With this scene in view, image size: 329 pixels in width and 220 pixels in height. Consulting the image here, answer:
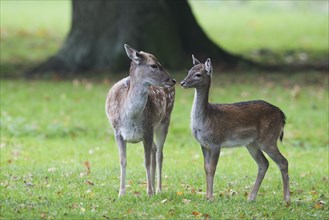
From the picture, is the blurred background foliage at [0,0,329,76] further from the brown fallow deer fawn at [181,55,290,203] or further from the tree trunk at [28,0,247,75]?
the brown fallow deer fawn at [181,55,290,203]

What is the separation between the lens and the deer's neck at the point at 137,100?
9891 millimetres

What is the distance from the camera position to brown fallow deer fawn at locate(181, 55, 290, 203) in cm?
987

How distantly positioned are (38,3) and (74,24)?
18.4 m

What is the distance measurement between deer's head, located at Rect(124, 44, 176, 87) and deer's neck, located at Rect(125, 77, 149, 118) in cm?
6

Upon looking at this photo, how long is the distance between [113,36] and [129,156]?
7318 mm

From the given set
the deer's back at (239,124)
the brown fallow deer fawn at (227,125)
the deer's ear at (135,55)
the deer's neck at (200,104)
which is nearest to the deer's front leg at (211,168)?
the brown fallow deer fawn at (227,125)

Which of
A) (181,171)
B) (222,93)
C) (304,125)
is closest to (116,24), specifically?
(222,93)

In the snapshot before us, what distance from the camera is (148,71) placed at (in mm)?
9828

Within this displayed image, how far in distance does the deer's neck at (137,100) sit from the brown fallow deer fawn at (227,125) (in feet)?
1.75

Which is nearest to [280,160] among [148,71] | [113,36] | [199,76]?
[199,76]

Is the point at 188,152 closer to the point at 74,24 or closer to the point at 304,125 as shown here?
the point at 304,125

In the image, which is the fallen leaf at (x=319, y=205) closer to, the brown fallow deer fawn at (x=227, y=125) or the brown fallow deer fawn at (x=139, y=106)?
the brown fallow deer fawn at (x=227, y=125)

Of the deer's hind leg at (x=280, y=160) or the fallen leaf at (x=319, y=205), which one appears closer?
the fallen leaf at (x=319, y=205)

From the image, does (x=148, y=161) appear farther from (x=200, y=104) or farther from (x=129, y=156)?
(x=129, y=156)
